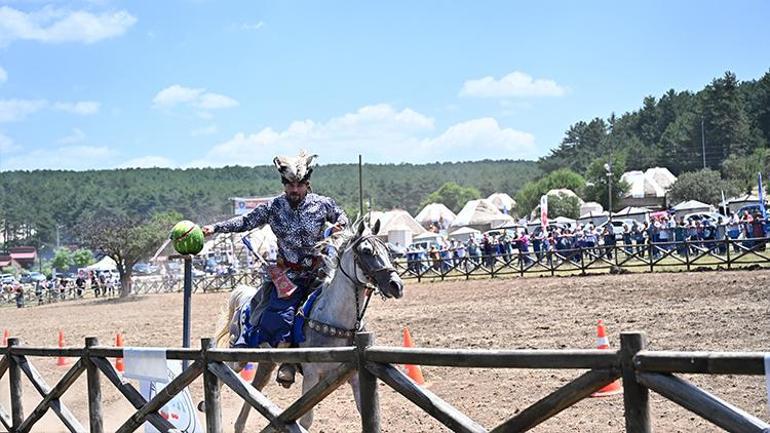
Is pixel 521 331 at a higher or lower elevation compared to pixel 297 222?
lower

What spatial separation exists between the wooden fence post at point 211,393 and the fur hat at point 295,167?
2115 millimetres

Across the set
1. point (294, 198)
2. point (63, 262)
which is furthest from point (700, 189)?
point (294, 198)

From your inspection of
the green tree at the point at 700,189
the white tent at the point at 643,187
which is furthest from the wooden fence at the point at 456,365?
the white tent at the point at 643,187

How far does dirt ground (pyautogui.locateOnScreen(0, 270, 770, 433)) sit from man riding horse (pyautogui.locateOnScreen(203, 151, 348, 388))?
2.05 meters

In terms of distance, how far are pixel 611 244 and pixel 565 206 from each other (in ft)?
186

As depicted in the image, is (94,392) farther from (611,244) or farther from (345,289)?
(611,244)

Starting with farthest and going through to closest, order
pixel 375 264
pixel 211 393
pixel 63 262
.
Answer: pixel 63 262 → pixel 375 264 → pixel 211 393

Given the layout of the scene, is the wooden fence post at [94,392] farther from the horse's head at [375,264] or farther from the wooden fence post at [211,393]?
the horse's head at [375,264]

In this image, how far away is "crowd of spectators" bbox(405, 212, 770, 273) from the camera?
26219 millimetres

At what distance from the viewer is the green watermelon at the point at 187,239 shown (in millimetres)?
8195

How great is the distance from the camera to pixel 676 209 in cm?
4919

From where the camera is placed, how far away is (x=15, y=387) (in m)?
9.72

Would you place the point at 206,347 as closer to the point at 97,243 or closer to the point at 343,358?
the point at 343,358

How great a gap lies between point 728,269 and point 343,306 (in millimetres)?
18506
